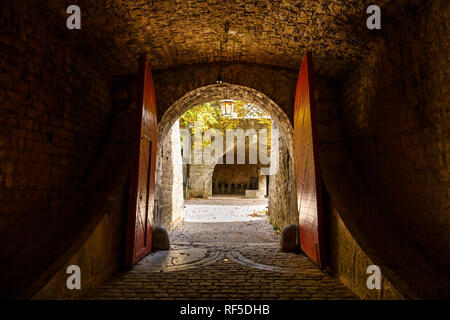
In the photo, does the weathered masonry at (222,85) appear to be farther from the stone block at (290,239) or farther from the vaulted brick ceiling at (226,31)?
the stone block at (290,239)

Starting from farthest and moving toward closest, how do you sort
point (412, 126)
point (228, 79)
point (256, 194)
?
point (256, 194) < point (228, 79) < point (412, 126)

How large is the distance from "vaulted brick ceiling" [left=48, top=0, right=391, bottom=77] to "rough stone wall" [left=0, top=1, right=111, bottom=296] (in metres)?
0.39

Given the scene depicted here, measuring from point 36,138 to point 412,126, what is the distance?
14.1 feet

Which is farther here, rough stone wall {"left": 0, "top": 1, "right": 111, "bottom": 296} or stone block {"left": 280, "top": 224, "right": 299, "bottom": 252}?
stone block {"left": 280, "top": 224, "right": 299, "bottom": 252}

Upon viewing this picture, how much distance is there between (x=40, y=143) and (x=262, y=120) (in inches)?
531

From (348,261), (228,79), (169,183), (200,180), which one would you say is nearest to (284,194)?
(169,183)

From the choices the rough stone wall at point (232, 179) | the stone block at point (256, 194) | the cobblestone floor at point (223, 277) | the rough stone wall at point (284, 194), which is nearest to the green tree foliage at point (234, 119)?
the stone block at point (256, 194)

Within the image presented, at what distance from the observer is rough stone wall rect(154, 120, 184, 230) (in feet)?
19.1

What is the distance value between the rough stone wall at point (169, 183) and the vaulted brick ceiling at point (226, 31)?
1978mm

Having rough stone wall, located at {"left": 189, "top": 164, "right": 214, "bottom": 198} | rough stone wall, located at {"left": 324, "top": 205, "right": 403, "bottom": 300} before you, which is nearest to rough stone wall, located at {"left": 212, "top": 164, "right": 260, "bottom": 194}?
rough stone wall, located at {"left": 189, "top": 164, "right": 214, "bottom": 198}

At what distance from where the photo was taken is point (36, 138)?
3016mm

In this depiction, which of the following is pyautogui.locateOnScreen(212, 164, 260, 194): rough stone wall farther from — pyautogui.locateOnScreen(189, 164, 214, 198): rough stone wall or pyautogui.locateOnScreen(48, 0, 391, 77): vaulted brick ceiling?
pyautogui.locateOnScreen(48, 0, 391, 77): vaulted brick ceiling

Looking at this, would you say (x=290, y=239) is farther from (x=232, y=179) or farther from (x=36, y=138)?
(x=232, y=179)

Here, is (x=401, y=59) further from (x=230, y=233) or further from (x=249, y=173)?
(x=249, y=173)
